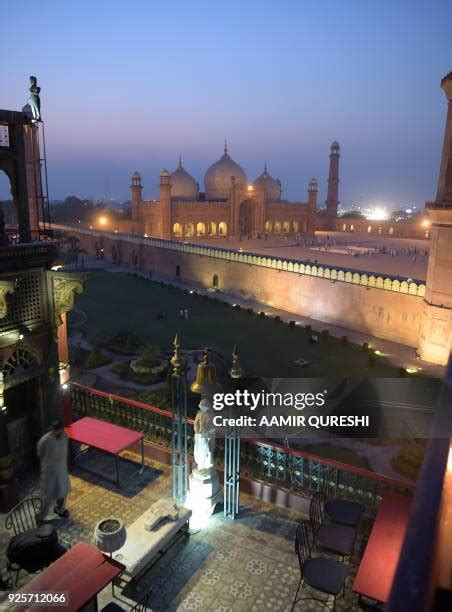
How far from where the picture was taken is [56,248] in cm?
598

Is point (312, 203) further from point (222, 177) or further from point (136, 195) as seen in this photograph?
point (136, 195)

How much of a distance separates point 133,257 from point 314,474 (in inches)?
1025

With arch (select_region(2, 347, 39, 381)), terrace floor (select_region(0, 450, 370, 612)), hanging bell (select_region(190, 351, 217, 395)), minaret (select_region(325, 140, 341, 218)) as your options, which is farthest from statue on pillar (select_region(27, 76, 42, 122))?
minaret (select_region(325, 140, 341, 218))

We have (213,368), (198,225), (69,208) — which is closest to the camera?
(213,368)

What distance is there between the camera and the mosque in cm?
3612

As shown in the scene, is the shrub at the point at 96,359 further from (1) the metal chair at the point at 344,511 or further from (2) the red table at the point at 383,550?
(2) the red table at the point at 383,550

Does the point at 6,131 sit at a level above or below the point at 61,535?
Result: above

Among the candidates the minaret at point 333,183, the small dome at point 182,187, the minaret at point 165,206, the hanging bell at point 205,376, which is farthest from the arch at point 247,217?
the hanging bell at point 205,376

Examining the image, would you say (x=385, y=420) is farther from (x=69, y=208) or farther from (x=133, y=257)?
(x=69, y=208)

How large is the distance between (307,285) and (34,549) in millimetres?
15501

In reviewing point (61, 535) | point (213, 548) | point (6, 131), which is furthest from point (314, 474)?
point (6, 131)

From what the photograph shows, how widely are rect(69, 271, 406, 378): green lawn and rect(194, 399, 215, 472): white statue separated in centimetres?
617

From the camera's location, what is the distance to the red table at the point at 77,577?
3.71 m

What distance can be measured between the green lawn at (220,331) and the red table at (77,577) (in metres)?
7.18
